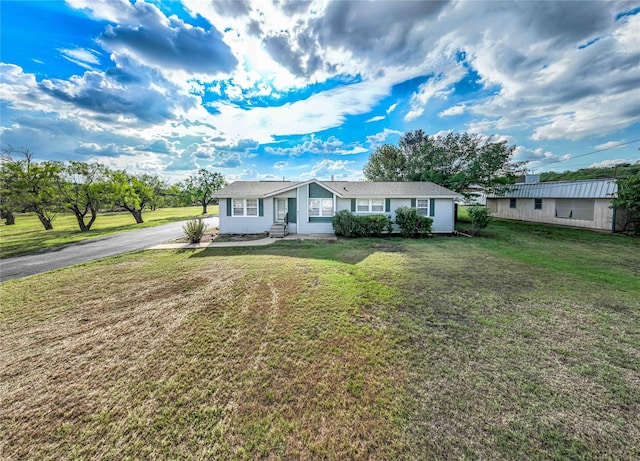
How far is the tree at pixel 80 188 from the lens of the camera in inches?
790

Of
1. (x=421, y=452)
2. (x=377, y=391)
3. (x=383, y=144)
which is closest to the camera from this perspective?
(x=421, y=452)

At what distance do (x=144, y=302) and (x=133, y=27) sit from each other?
43.1ft

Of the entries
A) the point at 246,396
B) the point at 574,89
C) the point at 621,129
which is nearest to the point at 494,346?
the point at 246,396

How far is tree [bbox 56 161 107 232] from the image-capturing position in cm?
2006

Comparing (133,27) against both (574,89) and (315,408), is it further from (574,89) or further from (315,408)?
(574,89)

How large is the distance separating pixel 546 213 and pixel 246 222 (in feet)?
79.4

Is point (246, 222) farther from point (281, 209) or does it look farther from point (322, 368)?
point (322, 368)

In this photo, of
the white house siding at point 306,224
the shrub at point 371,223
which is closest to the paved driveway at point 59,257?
the white house siding at point 306,224

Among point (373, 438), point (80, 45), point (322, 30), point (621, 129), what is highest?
point (322, 30)

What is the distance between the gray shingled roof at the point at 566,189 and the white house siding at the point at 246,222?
71.2 feet

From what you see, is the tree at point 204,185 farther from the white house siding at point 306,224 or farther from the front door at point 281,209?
the white house siding at point 306,224

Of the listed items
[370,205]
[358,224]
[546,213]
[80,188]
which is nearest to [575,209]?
[546,213]

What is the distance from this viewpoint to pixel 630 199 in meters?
13.4

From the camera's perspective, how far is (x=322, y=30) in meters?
12.0
